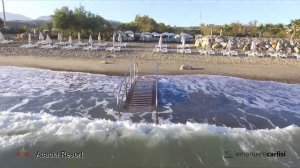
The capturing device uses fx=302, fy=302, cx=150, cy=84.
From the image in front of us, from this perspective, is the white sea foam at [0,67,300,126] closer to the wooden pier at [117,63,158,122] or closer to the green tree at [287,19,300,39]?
the wooden pier at [117,63,158,122]

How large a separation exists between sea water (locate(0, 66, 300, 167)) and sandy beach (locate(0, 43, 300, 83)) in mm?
2423

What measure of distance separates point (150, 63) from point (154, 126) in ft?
34.4

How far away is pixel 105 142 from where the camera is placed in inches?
341

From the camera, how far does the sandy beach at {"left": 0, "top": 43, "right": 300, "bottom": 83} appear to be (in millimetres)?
17812

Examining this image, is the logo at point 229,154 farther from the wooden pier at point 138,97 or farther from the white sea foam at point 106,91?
the wooden pier at point 138,97

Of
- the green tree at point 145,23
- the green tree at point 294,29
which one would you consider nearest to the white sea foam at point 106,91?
the green tree at point 294,29

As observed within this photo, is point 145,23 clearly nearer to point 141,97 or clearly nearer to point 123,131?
point 141,97

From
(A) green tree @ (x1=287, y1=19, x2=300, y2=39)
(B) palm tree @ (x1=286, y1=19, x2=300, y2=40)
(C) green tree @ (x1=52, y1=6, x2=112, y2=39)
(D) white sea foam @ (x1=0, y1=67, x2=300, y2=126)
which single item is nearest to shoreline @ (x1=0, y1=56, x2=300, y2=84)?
(D) white sea foam @ (x1=0, y1=67, x2=300, y2=126)

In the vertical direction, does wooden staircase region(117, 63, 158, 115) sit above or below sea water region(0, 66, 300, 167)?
above

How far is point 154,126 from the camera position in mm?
9719

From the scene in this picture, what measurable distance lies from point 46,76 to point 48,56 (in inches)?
229

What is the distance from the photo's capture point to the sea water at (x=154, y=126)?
25.7 feet

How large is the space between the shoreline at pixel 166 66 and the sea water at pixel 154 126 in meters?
2.12

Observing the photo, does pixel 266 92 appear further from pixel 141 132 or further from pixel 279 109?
pixel 141 132
